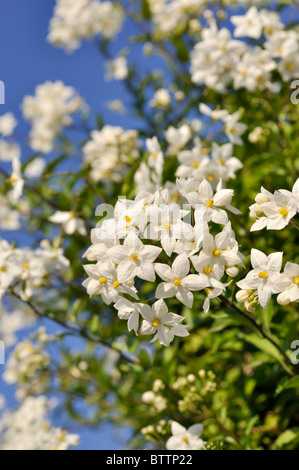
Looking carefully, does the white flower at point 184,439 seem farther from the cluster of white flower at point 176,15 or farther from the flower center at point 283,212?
the cluster of white flower at point 176,15

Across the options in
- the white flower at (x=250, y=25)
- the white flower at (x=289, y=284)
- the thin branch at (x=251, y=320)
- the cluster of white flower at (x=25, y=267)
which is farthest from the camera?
the white flower at (x=250, y=25)

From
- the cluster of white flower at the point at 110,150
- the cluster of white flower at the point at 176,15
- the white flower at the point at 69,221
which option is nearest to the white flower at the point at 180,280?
the white flower at the point at 69,221

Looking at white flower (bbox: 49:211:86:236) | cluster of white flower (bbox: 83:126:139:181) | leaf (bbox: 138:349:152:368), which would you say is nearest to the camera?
leaf (bbox: 138:349:152:368)

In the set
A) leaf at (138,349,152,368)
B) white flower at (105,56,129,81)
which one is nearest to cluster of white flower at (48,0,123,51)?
white flower at (105,56,129,81)

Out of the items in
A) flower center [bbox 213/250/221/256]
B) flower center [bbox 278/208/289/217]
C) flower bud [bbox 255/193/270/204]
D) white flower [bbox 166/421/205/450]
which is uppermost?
flower bud [bbox 255/193/270/204]

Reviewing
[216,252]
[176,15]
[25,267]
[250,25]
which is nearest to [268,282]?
[216,252]

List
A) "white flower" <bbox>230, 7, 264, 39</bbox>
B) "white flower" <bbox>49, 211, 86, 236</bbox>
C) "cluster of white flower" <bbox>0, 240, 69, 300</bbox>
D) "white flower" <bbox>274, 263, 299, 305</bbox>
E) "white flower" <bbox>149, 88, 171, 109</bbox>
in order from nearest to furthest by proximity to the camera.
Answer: "white flower" <bbox>274, 263, 299, 305</bbox> → "cluster of white flower" <bbox>0, 240, 69, 300</bbox> → "white flower" <bbox>49, 211, 86, 236</bbox> → "white flower" <bbox>230, 7, 264, 39</bbox> → "white flower" <bbox>149, 88, 171, 109</bbox>

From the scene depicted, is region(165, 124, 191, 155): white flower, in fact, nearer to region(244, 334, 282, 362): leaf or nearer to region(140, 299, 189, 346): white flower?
region(244, 334, 282, 362): leaf
